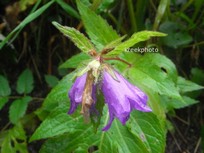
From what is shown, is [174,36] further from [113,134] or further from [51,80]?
[113,134]

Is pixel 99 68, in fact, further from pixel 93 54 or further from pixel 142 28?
pixel 142 28

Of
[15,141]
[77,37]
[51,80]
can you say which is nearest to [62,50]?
[51,80]

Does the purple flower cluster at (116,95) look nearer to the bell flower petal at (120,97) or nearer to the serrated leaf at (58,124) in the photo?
the bell flower petal at (120,97)

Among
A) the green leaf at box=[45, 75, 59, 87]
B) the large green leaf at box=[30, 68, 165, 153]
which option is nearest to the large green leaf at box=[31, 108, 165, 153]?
the large green leaf at box=[30, 68, 165, 153]

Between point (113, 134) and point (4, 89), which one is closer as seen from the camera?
point (113, 134)

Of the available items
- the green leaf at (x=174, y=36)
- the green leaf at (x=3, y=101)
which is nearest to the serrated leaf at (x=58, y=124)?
the green leaf at (x=3, y=101)

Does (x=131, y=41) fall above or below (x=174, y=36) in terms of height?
above

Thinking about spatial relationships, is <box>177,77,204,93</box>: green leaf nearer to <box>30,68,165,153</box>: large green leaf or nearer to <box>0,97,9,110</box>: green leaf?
<box>30,68,165,153</box>: large green leaf
